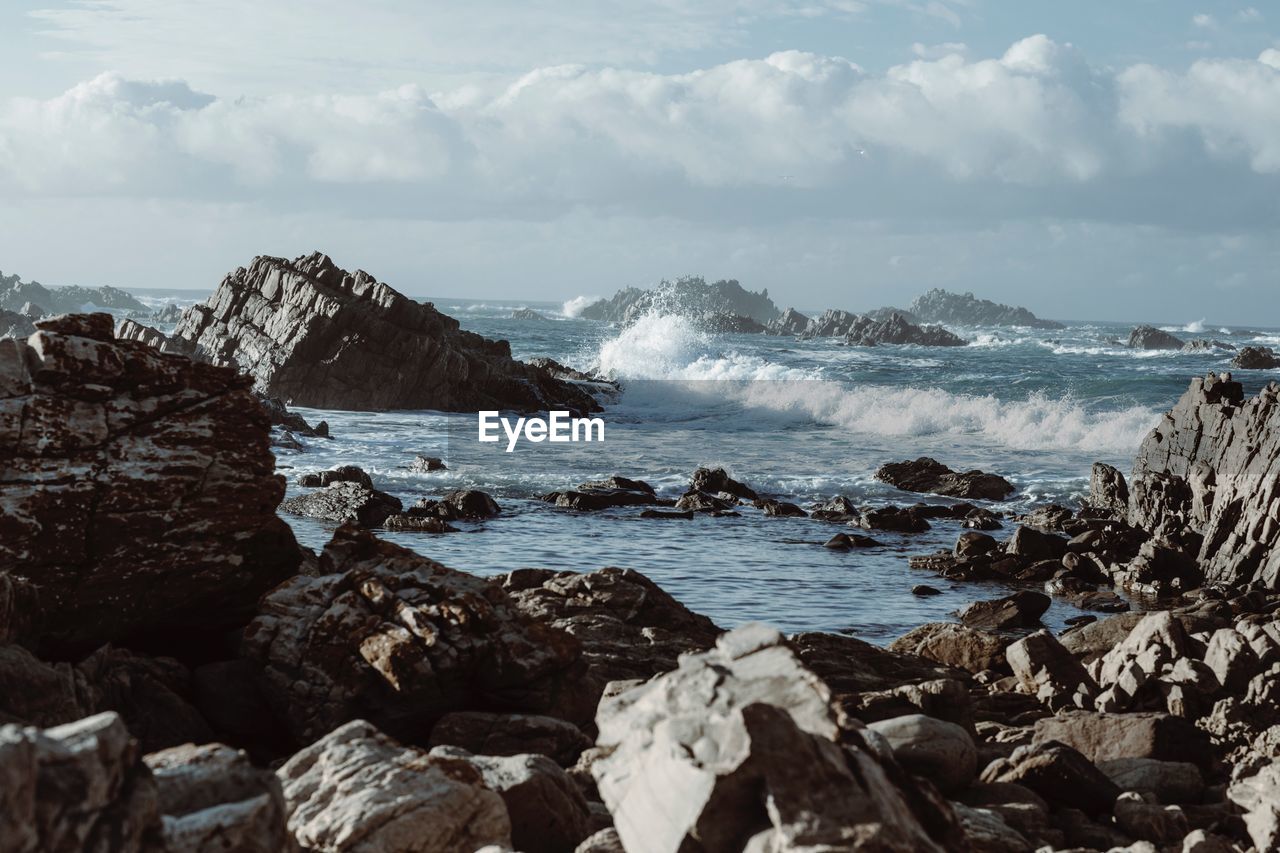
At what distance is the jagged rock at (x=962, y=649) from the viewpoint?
1309 centimetres

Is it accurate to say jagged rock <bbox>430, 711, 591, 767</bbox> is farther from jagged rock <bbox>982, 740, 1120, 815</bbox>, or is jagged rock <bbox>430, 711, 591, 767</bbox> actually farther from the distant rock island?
the distant rock island

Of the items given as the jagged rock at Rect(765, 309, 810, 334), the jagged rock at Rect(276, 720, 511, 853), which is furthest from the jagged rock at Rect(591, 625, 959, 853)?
the jagged rock at Rect(765, 309, 810, 334)

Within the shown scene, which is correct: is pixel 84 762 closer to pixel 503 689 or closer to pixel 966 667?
pixel 503 689

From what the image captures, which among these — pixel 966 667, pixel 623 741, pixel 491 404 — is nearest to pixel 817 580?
pixel 966 667

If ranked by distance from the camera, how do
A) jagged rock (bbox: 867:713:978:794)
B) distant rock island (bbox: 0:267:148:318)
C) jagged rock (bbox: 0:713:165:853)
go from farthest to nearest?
distant rock island (bbox: 0:267:148:318), jagged rock (bbox: 867:713:978:794), jagged rock (bbox: 0:713:165:853)

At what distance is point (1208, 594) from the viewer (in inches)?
722

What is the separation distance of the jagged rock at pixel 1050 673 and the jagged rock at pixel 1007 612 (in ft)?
12.4

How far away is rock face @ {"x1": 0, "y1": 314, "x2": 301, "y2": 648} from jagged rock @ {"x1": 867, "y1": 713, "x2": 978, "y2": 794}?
533 centimetres

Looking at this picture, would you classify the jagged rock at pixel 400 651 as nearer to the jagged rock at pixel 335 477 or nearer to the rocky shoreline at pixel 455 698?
the rocky shoreline at pixel 455 698

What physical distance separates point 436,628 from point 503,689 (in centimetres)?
65

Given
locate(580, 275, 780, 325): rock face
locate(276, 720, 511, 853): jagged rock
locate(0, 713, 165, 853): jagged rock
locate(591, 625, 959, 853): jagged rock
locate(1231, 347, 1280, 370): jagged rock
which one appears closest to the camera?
locate(0, 713, 165, 853): jagged rock

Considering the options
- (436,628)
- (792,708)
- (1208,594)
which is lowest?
(1208,594)

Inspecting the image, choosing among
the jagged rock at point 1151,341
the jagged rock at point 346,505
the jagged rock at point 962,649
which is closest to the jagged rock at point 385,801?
the jagged rock at point 962,649

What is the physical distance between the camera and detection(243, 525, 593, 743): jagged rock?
874 cm
